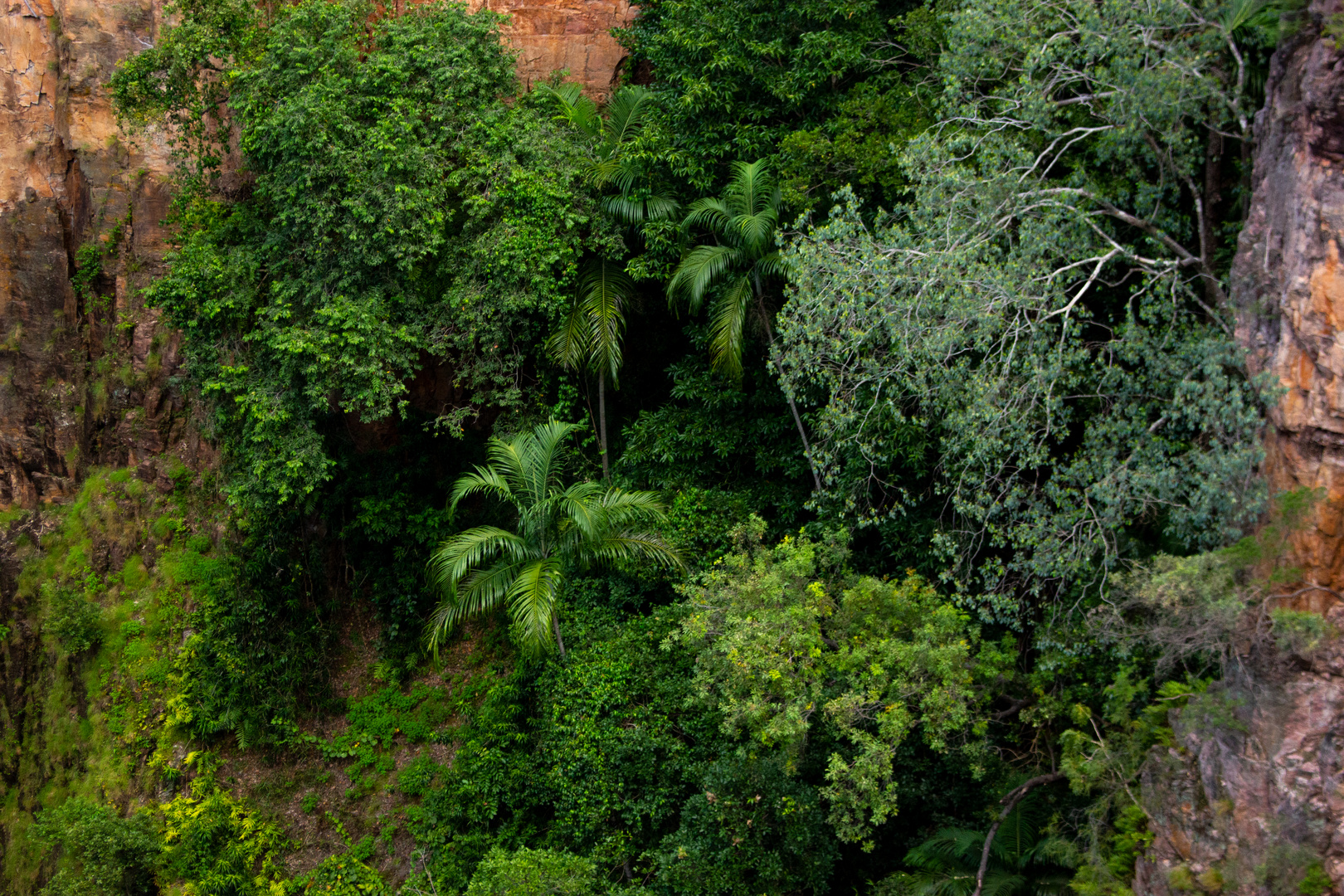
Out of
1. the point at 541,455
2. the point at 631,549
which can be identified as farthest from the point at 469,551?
the point at 631,549

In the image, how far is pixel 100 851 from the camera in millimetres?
13070

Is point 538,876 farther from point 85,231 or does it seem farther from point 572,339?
point 85,231

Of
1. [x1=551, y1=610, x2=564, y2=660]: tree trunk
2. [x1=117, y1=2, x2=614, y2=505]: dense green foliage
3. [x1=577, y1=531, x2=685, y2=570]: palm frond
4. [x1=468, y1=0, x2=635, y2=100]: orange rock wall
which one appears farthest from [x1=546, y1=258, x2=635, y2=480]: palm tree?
[x1=468, y1=0, x2=635, y2=100]: orange rock wall

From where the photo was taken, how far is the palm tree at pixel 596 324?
43.8 ft

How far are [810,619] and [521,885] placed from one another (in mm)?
4130

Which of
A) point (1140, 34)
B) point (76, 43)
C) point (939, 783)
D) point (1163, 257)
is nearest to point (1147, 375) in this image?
point (1163, 257)

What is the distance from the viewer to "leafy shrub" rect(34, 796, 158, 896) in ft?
42.4

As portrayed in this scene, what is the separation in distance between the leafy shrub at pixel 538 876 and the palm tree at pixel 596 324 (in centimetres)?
615

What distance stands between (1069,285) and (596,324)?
6424 mm

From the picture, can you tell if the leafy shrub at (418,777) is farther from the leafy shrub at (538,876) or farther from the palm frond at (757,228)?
the palm frond at (757,228)

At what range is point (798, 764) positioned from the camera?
10.0 meters

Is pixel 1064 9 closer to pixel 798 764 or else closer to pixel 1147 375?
pixel 1147 375

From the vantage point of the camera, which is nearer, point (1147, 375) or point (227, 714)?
point (1147, 375)

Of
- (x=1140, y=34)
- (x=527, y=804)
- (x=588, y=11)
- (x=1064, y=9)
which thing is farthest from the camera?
(x=588, y=11)
